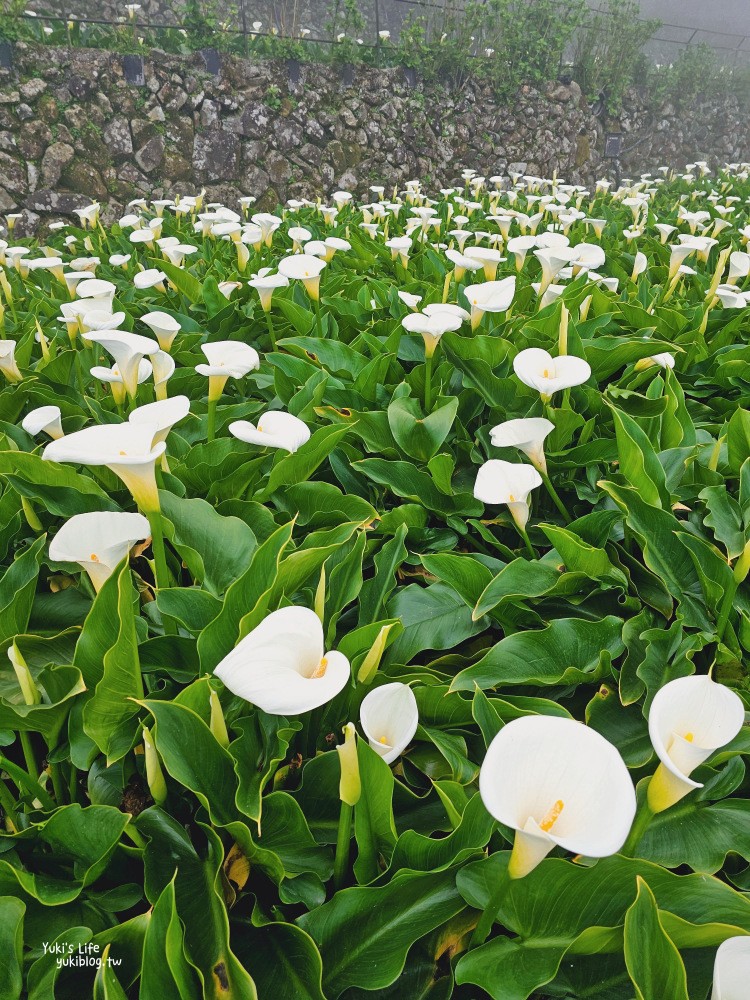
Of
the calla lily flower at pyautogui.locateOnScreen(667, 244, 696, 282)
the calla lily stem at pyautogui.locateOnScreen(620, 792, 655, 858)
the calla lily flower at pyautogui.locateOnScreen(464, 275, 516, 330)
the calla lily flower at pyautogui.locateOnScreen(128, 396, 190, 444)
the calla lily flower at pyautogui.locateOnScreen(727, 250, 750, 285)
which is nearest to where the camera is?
the calla lily stem at pyautogui.locateOnScreen(620, 792, 655, 858)

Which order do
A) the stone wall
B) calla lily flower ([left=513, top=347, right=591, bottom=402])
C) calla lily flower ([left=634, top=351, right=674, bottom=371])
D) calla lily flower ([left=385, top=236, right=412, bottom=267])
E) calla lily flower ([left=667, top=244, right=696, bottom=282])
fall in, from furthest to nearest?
the stone wall, calla lily flower ([left=385, top=236, right=412, bottom=267]), calla lily flower ([left=667, top=244, right=696, bottom=282]), calla lily flower ([left=634, top=351, right=674, bottom=371]), calla lily flower ([left=513, top=347, right=591, bottom=402])

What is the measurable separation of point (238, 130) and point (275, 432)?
1084cm

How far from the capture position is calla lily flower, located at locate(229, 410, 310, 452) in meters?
1.29

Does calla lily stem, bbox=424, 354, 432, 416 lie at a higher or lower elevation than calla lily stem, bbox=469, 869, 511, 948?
higher

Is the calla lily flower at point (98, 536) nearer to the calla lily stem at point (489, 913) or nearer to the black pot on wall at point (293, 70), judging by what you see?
the calla lily stem at point (489, 913)

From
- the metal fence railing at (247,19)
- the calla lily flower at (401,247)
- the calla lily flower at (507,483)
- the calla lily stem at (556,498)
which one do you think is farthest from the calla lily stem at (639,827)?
the metal fence railing at (247,19)

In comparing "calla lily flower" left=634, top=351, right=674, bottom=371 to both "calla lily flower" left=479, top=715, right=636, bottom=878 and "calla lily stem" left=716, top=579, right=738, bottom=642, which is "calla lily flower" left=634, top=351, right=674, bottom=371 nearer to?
"calla lily stem" left=716, top=579, right=738, bottom=642

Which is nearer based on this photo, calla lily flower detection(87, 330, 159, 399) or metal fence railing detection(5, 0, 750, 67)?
calla lily flower detection(87, 330, 159, 399)

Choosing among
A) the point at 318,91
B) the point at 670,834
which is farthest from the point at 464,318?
the point at 318,91

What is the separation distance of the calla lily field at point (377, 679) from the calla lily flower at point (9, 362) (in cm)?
1

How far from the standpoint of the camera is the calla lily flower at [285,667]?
2.57 feet

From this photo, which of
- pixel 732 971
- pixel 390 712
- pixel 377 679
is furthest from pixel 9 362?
pixel 732 971

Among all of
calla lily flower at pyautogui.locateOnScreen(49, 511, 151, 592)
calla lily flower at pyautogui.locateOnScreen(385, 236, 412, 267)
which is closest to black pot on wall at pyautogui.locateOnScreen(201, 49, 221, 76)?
calla lily flower at pyautogui.locateOnScreen(385, 236, 412, 267)

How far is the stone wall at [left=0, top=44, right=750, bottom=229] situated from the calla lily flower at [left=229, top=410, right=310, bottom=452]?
9.62 metres
